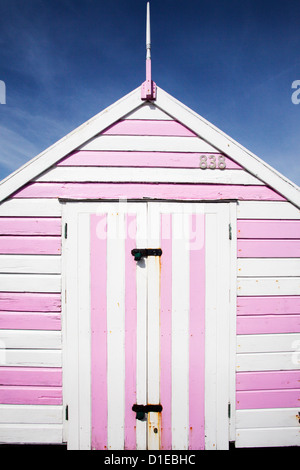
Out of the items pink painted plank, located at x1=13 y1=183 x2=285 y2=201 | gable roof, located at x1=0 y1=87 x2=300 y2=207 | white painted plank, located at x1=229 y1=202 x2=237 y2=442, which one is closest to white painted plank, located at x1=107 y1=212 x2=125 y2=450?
pink painted plank, located at x1=13 y1=183 x2=285 y2=201

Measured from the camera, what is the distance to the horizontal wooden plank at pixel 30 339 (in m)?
2.77

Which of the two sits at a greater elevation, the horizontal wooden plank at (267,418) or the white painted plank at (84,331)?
the white painted plank at (84,331)

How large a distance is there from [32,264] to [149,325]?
138cm

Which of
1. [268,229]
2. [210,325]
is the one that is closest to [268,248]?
[268,229]

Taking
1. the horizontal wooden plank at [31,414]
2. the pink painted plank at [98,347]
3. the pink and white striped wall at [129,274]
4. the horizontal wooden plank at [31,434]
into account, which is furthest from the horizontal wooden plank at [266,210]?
the horizontal wooden plank at [31,434]

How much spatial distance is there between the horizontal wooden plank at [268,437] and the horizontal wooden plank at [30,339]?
215 centimetres

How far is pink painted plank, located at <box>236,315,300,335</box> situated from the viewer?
279cm

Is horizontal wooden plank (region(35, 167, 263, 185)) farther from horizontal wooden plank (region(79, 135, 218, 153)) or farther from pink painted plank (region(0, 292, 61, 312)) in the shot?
pink painted plank (region(0, 292, 61, 312))

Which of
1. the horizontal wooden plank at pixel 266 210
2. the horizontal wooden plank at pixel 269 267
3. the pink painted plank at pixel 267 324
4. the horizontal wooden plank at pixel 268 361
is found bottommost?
the horizontal wooden plank at pixel 268 361

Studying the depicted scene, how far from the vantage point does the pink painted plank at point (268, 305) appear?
2.79 metres

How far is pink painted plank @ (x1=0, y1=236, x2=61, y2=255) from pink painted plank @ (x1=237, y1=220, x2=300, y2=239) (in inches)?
76.2

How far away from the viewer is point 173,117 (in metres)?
2.79

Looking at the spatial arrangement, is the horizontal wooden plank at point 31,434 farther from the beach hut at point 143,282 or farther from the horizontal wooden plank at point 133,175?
the horizontal wooden plank at point 133,175
